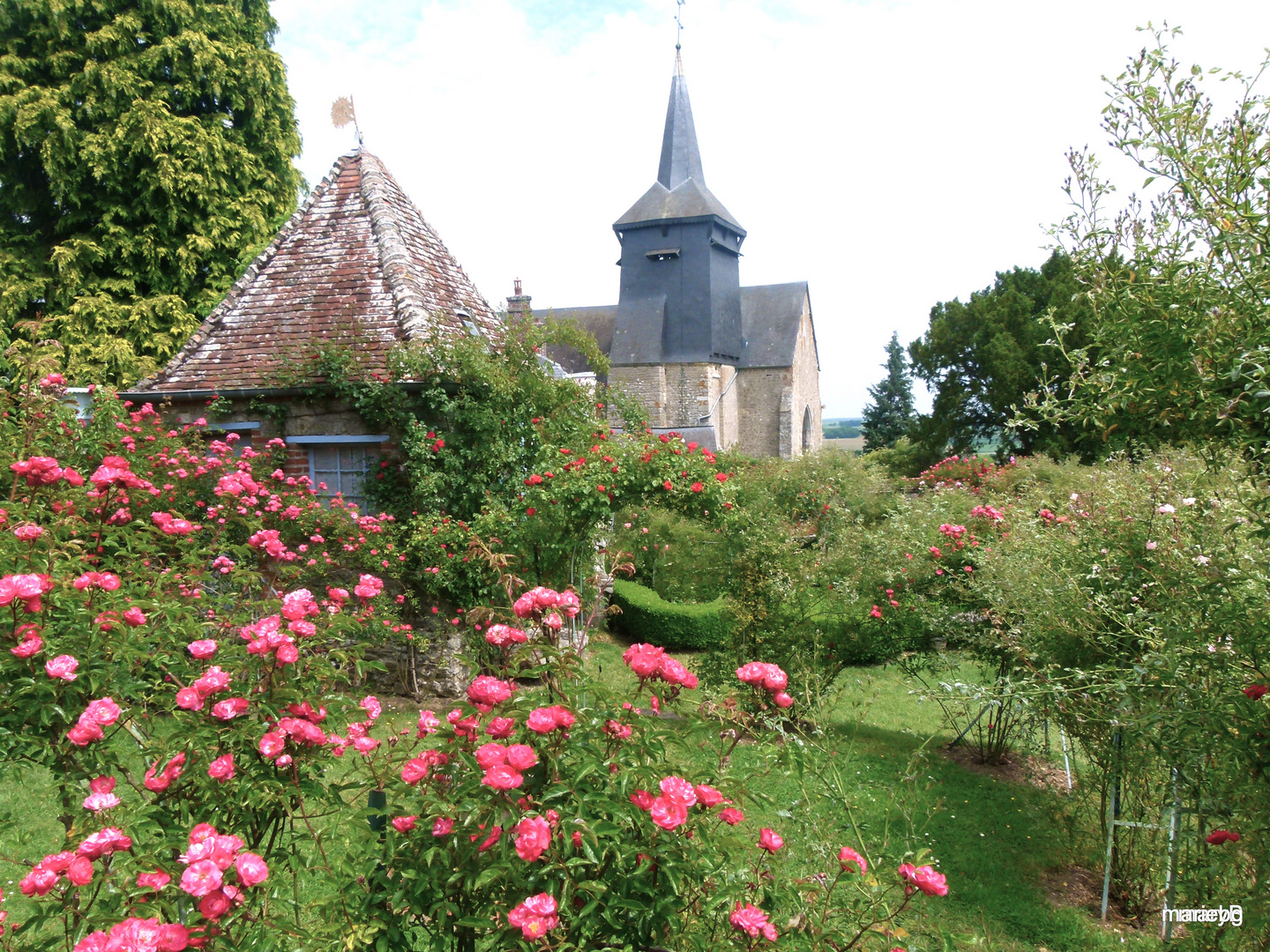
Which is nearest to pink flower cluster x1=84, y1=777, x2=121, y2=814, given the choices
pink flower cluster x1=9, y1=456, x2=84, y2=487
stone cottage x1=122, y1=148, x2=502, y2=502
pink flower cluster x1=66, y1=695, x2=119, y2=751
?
pink flower cluster x1=66, y1=695, x2=119, y2=751

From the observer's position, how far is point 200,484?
6461 mm

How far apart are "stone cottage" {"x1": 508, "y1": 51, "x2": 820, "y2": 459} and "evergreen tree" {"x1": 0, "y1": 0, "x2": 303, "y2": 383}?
46.9 ft

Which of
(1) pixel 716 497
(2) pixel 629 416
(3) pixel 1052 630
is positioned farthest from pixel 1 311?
(3) pixel 1052 630

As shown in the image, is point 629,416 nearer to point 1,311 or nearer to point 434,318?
point 434,318

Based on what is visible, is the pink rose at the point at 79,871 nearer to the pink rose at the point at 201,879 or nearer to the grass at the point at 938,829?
the pink rose at the point at 201,879

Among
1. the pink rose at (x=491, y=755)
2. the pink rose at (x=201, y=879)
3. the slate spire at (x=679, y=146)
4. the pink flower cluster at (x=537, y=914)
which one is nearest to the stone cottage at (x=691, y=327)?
the slate spire at (x=679, y=146)

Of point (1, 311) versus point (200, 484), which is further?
point (1, 311)

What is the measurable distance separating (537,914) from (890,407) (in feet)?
131

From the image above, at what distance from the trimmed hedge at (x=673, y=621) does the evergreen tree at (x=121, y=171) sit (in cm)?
935

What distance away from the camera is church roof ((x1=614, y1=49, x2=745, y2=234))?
29.1 meters

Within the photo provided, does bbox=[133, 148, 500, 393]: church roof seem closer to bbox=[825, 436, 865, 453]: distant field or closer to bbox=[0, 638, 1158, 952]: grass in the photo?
bbox=[0, 638, 1158, 952]: grass

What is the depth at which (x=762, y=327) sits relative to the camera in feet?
112

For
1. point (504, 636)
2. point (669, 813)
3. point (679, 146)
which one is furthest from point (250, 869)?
point (679, 146)

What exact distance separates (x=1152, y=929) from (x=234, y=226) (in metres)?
15.9
